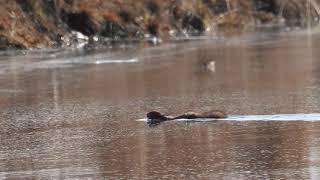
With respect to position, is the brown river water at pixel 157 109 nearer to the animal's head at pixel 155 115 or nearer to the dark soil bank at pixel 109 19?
the animal's head at pixel 155 115

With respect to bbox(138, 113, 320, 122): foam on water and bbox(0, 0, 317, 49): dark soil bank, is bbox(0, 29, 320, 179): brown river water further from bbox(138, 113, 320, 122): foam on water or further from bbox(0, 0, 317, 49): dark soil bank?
bbox(0, 0, 317, 49): dark soil bank

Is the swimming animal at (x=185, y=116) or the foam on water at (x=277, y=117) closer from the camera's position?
the foam on water at (x=277, y=117)

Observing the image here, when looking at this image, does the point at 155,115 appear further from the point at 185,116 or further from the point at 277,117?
the point at 277,117

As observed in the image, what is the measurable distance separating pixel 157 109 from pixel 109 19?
5728 cm

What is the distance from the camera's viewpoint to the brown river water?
2564 cm

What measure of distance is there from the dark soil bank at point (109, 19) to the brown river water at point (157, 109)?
43.8 feet

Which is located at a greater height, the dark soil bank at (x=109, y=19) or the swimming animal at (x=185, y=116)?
the dark soil bank at (x=109, y=19)

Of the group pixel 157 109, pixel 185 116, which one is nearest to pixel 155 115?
pixel 185 116

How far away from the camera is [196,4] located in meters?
116

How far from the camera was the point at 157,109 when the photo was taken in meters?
38.5

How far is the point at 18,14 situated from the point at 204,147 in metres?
61.0

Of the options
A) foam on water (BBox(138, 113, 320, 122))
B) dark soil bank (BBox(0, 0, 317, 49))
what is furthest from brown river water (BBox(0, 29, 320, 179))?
dark soil bank (BBox(0, 0, 317, 49))

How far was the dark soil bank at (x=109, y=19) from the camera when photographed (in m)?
84.6

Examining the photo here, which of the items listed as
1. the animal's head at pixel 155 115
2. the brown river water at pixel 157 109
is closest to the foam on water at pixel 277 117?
the brown river water at pixel 157 109
